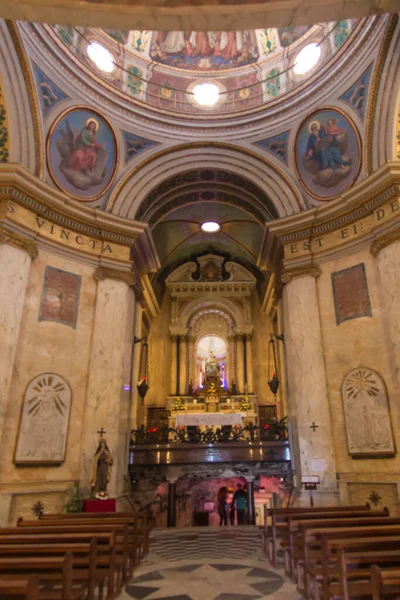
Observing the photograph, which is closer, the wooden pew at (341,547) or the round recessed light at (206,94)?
the wooden pew at (341,547)

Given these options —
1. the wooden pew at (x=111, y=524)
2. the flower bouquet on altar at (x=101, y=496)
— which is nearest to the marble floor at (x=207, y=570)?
the wooden pew at (x=111, y=524)

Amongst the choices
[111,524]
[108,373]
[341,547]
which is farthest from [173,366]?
[341,547]

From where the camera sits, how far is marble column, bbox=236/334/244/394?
1922 centimetres

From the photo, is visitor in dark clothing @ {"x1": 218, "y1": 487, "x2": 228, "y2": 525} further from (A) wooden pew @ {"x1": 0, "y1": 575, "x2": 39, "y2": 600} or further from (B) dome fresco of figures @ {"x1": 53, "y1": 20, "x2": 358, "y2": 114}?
(B) dome fresco of figures @ {"x1": 53, "y1": 20, "x2": 358, "y2": 114}

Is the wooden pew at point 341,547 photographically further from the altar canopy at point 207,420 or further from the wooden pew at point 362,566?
the altar canopy at point 207,420

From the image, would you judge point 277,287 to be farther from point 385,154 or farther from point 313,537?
point 313,537

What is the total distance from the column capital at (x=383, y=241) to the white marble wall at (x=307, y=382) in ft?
6.29

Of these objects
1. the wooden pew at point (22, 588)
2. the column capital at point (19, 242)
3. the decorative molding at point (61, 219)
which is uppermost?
the decorative molding at point (61, 219)

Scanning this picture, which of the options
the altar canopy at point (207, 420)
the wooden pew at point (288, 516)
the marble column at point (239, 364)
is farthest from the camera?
the marble column at point (239, 364)

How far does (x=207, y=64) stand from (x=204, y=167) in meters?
4.16

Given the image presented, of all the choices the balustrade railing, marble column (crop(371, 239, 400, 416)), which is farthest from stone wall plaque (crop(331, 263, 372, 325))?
the balustrade railing

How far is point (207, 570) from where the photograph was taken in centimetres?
634

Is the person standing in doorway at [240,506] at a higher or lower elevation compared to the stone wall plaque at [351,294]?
lower

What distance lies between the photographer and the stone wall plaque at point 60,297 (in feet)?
35.6
